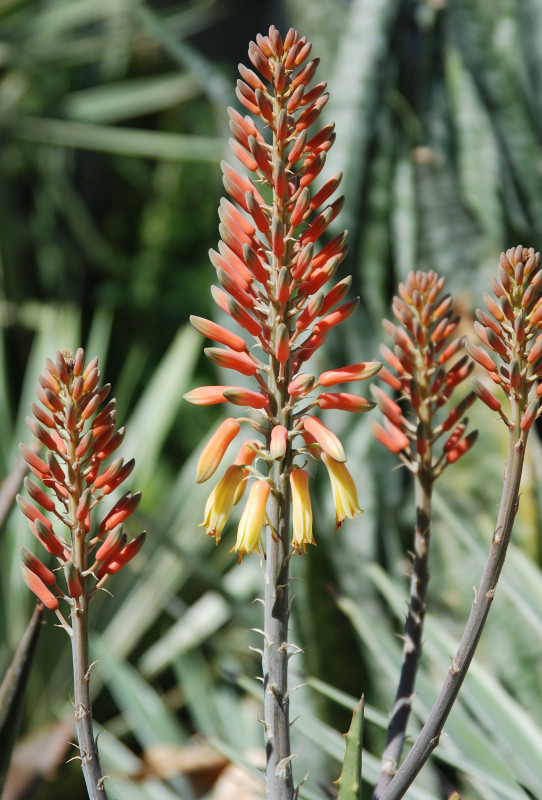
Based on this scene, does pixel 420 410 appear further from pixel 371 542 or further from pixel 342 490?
pixel 371 542

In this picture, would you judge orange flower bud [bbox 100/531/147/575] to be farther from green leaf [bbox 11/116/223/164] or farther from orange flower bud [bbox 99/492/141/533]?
green leaf [bbox 11/116/223/164]

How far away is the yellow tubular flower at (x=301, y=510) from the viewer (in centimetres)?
35

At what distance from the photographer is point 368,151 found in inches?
42.2

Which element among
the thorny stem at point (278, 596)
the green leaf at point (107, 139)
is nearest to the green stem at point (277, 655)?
the thorny stem at point (278, 596)

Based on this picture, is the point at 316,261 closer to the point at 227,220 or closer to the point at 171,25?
the point at 227,220

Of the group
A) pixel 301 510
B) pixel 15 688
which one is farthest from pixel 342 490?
pixel 15 688

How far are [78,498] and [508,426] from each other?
0.18m

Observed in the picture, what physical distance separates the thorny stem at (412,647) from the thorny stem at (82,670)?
0.13 meters

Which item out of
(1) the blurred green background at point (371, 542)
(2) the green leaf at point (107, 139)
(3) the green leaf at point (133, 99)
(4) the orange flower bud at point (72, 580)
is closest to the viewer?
(4) the orange flower bud at point (72, 580)

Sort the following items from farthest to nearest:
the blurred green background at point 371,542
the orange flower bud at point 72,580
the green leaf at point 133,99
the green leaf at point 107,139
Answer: the green leaf at point 133,99, the green leaf at point 107,139, the blurred green background at point 371,542, the orange flower bud at point 72,580

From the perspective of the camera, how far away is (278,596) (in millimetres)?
327

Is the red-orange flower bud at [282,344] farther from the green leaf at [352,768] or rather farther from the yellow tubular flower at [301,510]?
the green leaf at [352,768]

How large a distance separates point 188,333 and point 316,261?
1.37m

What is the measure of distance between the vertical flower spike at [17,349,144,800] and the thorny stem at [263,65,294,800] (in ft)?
0.20
